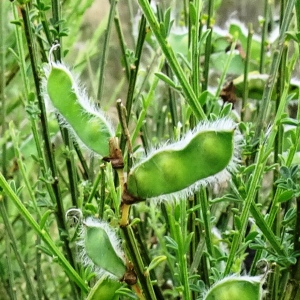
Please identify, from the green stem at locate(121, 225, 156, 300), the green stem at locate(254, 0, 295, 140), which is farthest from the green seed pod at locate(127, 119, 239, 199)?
the green stem at locate(254, 0, 295, 140)

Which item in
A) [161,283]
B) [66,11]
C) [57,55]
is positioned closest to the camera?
[57,55]

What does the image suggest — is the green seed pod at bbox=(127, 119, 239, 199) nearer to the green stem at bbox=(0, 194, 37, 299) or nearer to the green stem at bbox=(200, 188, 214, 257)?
the green stem at bbox=(200, 188, 214, 257)

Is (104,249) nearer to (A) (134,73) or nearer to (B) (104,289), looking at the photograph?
(B) (104,289)

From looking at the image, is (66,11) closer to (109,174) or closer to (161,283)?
(161,283)

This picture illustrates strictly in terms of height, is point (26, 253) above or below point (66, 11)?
below

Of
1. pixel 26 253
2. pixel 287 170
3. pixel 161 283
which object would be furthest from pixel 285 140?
pixel 26 253

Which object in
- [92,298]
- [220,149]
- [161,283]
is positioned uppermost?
[220,149]

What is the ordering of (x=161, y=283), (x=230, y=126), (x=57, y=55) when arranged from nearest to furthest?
(x=230, y=126) → (x=57, y=55) → (x=161, y=283)
